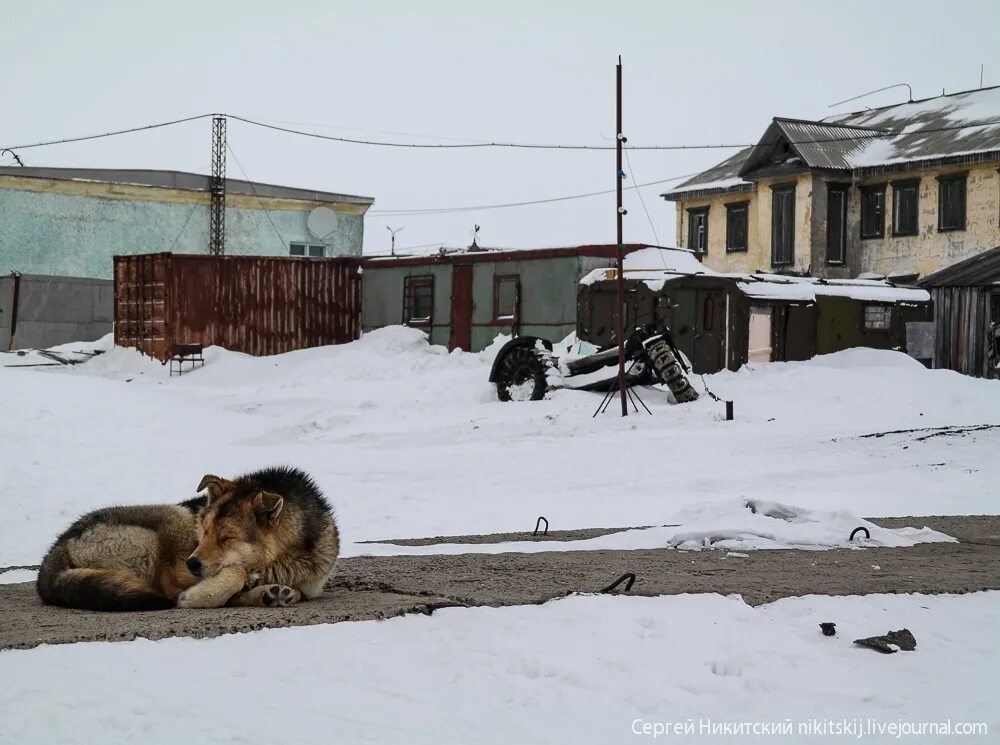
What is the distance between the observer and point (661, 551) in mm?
8375

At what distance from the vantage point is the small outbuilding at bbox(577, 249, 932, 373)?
24.0 metres

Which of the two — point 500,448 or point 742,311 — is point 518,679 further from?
point 742,311

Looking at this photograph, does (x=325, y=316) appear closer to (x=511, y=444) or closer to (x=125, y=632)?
(x=511, y=444)

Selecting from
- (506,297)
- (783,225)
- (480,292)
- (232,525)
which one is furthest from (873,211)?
(232,525)

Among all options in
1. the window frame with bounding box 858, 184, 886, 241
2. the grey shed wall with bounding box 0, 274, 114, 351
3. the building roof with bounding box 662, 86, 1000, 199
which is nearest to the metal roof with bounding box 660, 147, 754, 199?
the building roof with bounding box 662, 86, 1000, 199

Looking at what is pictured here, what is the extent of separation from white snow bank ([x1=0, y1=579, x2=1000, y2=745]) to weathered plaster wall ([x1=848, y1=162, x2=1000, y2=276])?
28770 mm

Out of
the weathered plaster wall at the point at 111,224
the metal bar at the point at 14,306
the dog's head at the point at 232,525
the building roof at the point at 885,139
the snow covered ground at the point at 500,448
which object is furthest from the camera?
the weathered plaster wall at the point at 111,224

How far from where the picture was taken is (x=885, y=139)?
3575 centimetres

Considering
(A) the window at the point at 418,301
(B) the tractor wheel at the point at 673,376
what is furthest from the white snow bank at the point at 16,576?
(A) the window at the point at 418,301

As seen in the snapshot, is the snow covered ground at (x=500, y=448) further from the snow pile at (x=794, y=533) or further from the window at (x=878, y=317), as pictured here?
the window at (x=878, y=317)

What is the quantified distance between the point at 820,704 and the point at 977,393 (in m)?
19.2

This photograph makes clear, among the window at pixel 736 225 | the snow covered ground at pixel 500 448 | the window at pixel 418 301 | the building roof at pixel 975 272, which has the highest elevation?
the window at pixel 736 225

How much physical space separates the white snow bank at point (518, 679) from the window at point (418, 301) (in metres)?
24.9

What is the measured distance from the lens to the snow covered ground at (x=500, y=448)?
42.5 feet
